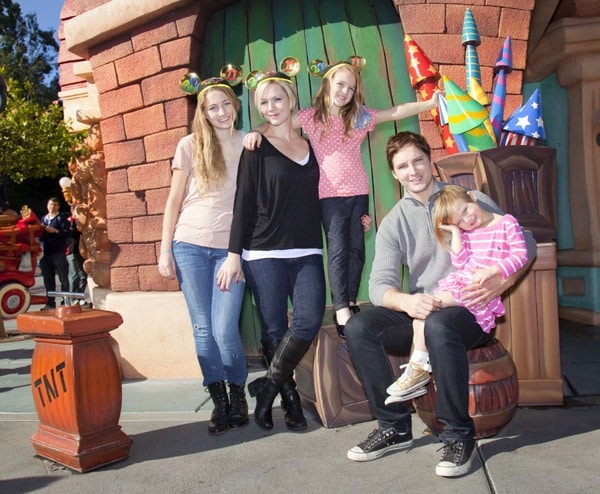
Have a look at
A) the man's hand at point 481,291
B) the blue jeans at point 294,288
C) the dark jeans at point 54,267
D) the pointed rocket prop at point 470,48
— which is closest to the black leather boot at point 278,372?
the blue jeans at point 294,288

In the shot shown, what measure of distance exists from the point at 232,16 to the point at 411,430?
3182mm

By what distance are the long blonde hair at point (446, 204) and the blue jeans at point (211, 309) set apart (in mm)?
1033

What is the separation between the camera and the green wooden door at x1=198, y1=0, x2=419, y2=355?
4160mm

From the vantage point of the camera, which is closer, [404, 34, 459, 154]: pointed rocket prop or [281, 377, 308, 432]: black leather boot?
[281, 377, 308, 432]: black leather boot

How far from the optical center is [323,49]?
4.23 m

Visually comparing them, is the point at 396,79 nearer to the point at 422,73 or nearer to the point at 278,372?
the point at 422,73

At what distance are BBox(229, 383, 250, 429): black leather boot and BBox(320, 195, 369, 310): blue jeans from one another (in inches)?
26.8

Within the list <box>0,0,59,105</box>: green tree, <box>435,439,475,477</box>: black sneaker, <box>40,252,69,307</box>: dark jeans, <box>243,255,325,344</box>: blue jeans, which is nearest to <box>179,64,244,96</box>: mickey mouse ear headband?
<box>243,255,325,344</box>: blue jeans

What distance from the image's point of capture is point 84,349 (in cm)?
277

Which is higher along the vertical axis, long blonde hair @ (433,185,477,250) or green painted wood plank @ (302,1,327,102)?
green painted wood plank @ (302,1,327,102)

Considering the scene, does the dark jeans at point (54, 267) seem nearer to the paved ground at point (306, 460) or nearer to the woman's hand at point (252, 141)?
the paved ground at point (306, 460)

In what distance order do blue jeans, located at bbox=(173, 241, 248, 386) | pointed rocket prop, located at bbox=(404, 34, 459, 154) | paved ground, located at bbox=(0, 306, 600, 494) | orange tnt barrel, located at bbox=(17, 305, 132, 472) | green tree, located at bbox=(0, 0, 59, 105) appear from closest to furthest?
1. paved ground, located at bbox=(0, 306, 600, 494)
2. orange tnt barrel, located at bbox=(17, 305, 132, 472)
3. blue jeans, located at bbox=(173, 241, 248, 386)
4. pointed rocket prop, located at bbox=(404, 34, 459, 154)
5. green tree, located at bbox=(0, 0, 59, 105)

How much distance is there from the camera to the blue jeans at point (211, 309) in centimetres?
304

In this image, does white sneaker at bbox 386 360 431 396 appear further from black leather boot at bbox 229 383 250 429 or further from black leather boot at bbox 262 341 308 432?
black leather boot at bbox 229 383 250 429
